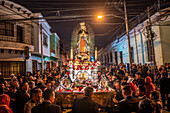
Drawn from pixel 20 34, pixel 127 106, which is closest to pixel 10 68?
pixel 20 34

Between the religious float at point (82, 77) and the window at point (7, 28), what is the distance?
8.03 meters

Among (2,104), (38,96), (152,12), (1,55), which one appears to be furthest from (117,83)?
(1,55)

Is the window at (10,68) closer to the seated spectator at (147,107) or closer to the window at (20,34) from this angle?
Answer: the window at (20,34)

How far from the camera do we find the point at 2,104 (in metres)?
3.66

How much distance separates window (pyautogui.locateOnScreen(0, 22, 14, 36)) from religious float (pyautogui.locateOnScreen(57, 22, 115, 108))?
316 inches

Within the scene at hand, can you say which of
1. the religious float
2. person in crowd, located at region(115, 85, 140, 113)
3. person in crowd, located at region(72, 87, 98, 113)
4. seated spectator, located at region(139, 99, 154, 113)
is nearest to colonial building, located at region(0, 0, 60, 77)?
the religious float

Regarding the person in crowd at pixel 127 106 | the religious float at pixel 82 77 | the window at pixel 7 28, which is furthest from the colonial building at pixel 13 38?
the person in crowd at pixel 127 106

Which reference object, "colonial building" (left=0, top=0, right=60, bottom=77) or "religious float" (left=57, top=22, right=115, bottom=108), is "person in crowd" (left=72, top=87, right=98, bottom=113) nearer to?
"religious float" (left=57, top=22, right=115, bottom=108)

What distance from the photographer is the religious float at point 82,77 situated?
19.5 ft

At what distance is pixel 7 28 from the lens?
15.4 meters

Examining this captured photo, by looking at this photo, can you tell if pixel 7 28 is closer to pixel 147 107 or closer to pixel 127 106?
pixel 127 106

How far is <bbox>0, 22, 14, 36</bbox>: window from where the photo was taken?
14.8 metres

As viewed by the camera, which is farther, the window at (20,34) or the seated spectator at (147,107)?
the window at (20,34)

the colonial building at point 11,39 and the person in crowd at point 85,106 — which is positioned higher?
the colonial building at point 11,39
